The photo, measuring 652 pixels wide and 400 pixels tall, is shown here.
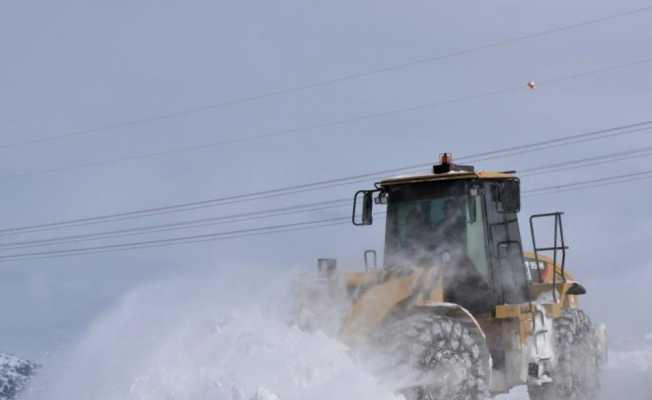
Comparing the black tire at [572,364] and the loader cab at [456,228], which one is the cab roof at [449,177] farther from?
the black tire at [572,364]

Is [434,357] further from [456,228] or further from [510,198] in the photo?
[510,198]

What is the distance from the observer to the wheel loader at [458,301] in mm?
9430

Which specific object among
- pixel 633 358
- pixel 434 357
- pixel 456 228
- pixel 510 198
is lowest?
pixel 434 357

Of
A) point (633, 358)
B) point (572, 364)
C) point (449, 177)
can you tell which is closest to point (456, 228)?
point (449, 177)

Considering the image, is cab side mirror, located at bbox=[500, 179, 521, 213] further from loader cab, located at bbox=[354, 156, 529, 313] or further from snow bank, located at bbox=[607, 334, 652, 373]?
snow bank, located at bbox=[607, 334, 652, 373]

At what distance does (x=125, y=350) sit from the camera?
30.5 feet

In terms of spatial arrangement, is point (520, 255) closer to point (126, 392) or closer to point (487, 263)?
point (487, 263)

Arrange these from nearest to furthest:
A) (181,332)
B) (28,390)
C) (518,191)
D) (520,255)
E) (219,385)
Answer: (219,385)
(181,332)
(28,390)
(518,191)
(520,255)

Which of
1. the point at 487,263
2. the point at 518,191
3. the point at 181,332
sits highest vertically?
the point at 518,191

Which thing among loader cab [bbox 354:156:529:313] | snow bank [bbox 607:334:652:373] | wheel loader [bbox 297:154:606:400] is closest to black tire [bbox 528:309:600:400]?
wheel loader [bbox 297:154:606:400]

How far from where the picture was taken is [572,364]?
12.6 metres

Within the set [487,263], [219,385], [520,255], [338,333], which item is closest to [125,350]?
[219,385]

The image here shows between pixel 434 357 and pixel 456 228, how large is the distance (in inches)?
81.6

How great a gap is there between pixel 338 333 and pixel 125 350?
1902mm
